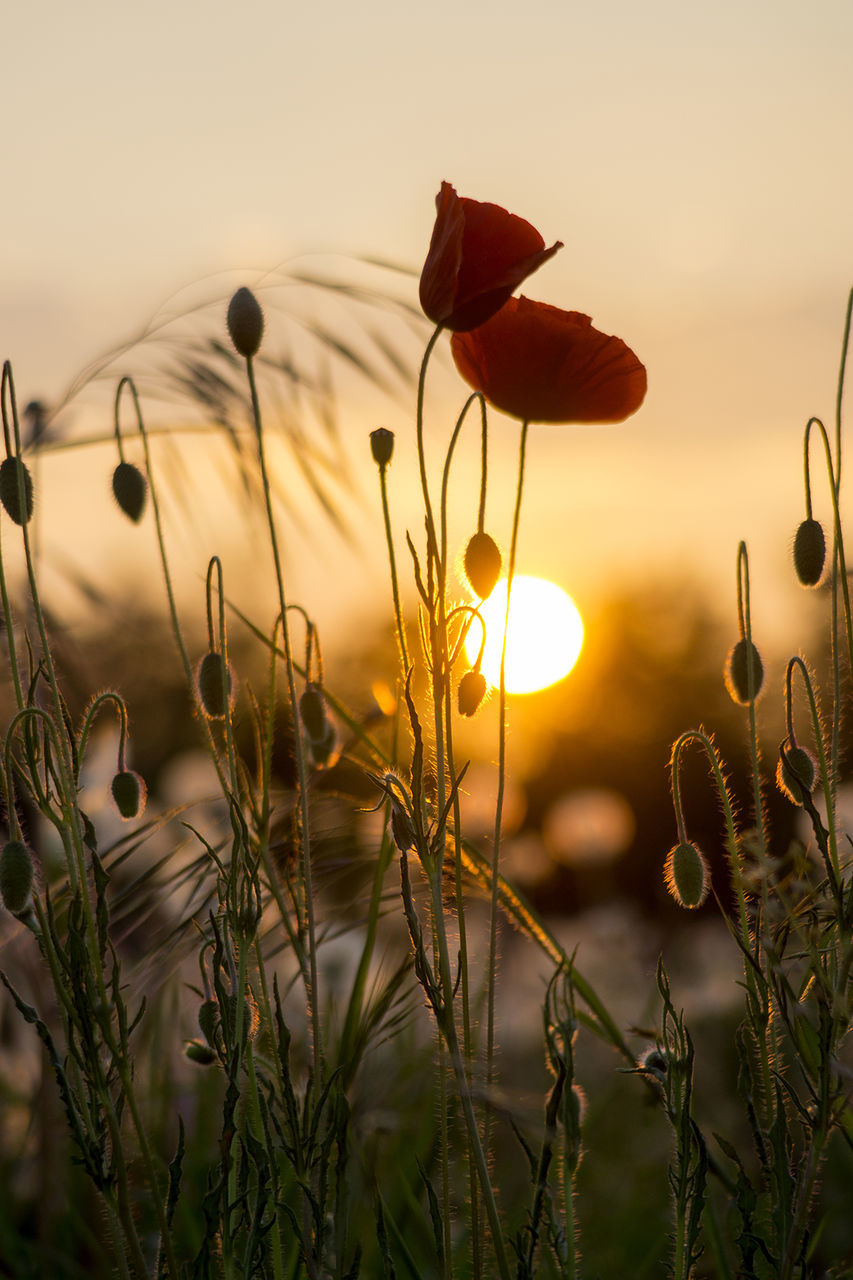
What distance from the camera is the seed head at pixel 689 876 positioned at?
1297 mm

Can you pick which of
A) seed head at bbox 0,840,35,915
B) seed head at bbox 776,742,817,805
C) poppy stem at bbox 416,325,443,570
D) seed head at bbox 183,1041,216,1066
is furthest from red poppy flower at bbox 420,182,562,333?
seed head at bbox 183,1041,216,1066

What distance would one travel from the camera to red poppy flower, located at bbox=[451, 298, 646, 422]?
52.6 inches

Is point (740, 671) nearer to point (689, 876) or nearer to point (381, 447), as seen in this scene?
point (689, 876)

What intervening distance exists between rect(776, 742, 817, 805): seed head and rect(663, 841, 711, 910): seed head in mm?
122

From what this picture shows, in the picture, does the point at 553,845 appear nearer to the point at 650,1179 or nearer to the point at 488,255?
the point at 650,1179

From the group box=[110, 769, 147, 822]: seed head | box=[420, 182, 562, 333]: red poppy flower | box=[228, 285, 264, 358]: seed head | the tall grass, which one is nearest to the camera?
the tall grass

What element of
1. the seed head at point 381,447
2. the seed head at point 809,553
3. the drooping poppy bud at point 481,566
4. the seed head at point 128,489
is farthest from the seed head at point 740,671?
the seed head at point 128,489

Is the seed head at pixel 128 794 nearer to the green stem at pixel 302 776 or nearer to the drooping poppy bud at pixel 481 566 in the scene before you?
the green stem at pixel 302 776

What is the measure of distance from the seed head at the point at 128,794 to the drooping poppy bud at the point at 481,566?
42cm

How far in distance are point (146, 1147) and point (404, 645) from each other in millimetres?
518

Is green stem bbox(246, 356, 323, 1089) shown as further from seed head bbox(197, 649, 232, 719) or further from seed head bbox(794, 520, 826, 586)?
seed head bbox(794, 520, 826, 586)

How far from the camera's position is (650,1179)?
262cm

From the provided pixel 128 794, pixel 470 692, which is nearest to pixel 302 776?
pixel 470 692

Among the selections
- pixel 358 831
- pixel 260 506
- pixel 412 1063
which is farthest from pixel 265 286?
pixel 412 1063
